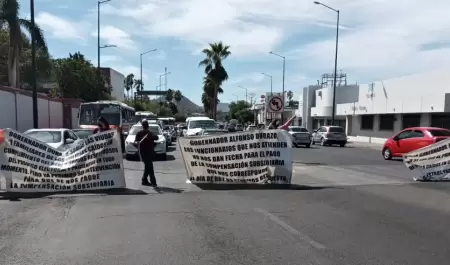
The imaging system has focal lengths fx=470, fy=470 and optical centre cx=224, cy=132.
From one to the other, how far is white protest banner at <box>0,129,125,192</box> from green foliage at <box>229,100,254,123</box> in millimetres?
105343

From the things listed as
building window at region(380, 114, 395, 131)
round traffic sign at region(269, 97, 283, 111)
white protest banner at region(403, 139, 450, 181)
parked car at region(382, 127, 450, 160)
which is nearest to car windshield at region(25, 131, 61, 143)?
round traffic sign at region(269, 97, 283, 111)

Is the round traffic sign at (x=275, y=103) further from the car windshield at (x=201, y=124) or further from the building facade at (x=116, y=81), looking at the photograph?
the building facade at (x=116, y=81)

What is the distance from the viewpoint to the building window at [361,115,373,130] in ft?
150

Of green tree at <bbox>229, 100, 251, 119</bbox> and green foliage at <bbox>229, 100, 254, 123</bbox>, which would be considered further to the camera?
green tree at <bbox>229, 100, 251, 119</bbox>

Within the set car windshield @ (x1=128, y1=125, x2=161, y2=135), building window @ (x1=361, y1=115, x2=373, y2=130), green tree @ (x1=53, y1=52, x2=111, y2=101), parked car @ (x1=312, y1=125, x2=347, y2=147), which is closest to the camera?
car windshield @ (x1=128, y1=125, x2=161, y2=135)

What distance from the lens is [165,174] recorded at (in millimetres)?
14461

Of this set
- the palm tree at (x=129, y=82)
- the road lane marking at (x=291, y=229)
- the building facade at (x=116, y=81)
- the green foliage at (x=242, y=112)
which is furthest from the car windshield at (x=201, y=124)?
the palm tree at (x=129, y=82)

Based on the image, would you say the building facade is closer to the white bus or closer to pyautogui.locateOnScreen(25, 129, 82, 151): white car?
the white bus

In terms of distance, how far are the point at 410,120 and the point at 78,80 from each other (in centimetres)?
3204

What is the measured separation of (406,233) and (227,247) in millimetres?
2767

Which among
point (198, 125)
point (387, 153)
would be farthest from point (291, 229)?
point (198, 125)

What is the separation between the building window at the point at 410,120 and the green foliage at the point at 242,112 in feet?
252

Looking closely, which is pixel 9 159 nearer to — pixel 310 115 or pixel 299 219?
pixel 299 219

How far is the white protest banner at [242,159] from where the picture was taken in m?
11.9
